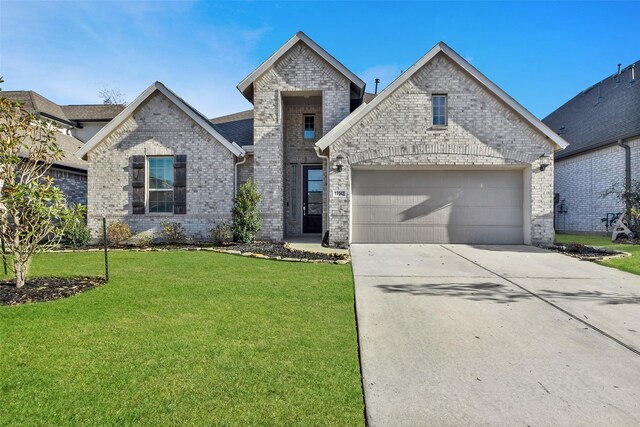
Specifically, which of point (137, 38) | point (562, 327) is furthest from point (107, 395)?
point (137, 38)

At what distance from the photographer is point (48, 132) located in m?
5.81

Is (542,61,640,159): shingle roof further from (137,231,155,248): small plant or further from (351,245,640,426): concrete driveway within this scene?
(137,231,155,248): small plant

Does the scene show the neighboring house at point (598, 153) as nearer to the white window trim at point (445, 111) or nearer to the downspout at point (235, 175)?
the white window trim at point (445, 111)

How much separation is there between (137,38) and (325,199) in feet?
25.3

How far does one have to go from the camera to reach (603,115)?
16969 millimetres

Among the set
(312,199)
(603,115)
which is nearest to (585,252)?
(312,199)

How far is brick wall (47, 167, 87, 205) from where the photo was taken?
13.7 m

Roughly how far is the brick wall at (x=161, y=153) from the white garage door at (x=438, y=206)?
4681 millimetres

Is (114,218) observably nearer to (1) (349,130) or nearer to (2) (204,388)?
→ (1) (349,130)

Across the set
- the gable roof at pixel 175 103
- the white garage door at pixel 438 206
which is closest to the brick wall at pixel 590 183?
the white garage door at pixel 438 206

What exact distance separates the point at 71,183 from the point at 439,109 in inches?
571

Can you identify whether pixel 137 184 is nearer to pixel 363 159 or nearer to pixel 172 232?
pixel 172 232

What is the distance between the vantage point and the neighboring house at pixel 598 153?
48.1 feet

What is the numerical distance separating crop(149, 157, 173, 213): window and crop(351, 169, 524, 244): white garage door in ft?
20.8
